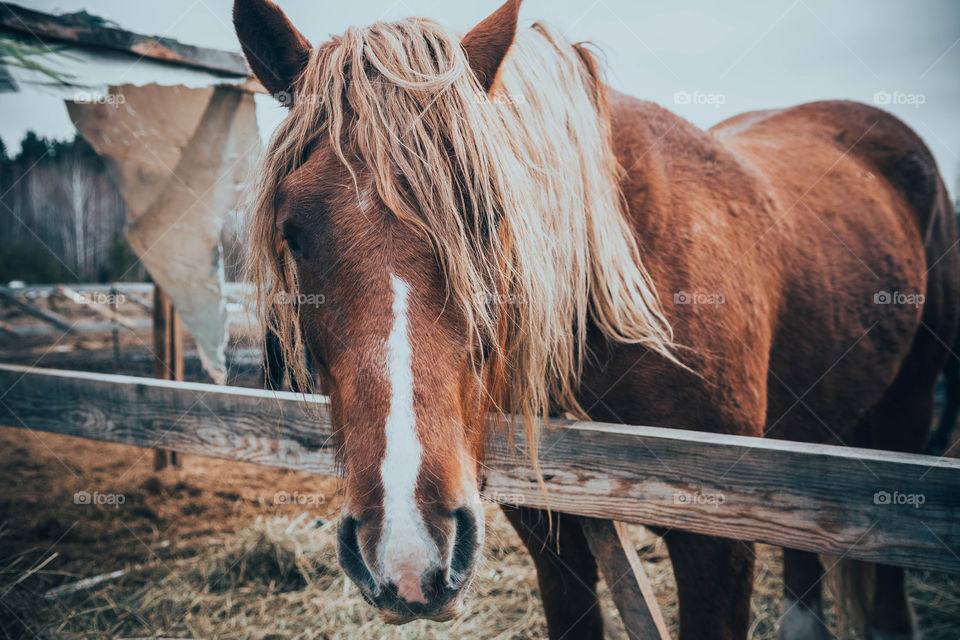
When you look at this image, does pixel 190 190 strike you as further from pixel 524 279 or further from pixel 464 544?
pixel 464 544

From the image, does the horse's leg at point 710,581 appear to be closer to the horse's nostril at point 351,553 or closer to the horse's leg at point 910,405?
the horse's nostril at point 351,553

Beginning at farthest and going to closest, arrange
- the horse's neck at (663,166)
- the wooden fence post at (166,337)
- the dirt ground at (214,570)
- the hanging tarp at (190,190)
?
the wooden fence post at (166,337)
the hanging tarp at (190,190)
the dirt ground at (214,570)
the horse's neck at (663,166)

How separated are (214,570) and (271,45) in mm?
3058

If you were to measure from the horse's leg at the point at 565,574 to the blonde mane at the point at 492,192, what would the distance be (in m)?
0.56

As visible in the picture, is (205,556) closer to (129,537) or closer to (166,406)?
(129,537)

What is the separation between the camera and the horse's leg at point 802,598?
2.91m

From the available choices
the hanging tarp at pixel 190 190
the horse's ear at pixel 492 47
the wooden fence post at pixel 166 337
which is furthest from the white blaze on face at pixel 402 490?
the wooden fence post at pixel 166 337

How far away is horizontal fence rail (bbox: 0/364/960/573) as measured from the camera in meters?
1.17

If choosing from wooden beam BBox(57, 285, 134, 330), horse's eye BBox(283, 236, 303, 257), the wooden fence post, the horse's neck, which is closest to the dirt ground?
horse's eye BBox(283, 236, 303, 257)

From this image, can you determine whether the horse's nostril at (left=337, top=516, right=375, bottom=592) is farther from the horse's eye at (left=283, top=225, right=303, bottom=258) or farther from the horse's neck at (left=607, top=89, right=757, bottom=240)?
the horse's neck at (left=607, top=89, right=757, bottom=240)

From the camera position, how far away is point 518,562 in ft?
11.5

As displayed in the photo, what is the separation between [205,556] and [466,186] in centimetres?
338

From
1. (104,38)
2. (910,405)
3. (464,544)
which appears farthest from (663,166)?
(104,38)

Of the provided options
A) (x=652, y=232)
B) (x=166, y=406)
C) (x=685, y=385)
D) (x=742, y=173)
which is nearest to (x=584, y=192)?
(x=652, y=232)
